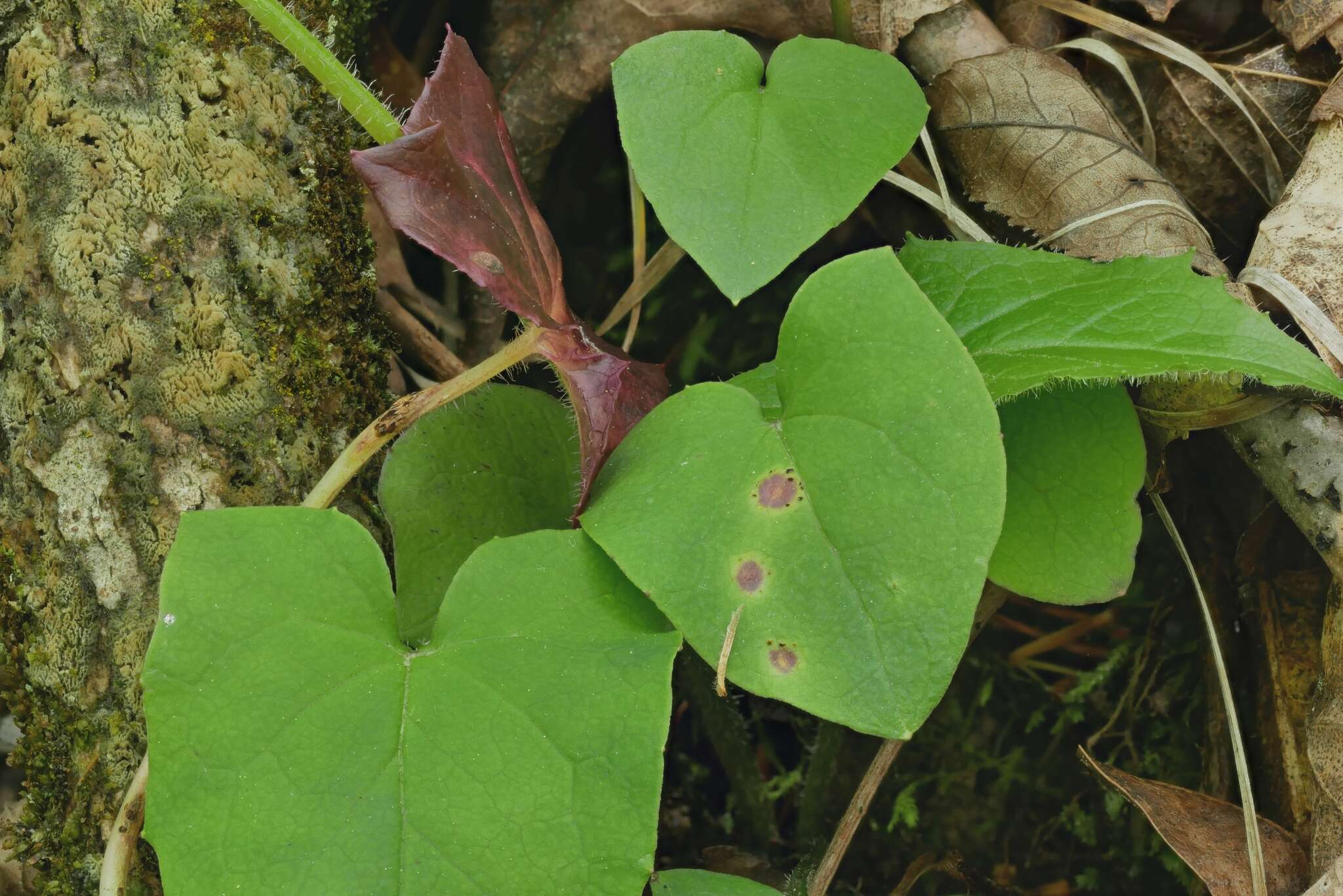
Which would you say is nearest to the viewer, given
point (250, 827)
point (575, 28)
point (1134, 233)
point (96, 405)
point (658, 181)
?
point (250, 827)

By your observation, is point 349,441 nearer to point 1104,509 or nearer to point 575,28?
point 575,28

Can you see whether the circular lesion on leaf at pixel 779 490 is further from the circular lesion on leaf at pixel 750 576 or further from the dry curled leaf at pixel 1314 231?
the dry curled leaf at pixel 1314 231

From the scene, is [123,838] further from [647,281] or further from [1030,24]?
[1030,24]

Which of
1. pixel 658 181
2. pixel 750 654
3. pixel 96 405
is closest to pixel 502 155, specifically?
pixel 658 181

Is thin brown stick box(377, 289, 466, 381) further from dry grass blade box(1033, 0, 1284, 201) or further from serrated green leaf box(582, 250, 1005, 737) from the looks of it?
dry grass blade box(1033, 0, 1284, 201)

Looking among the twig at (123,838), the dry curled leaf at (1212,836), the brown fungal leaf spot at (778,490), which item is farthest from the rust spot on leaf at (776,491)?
the twig at (123,838)
